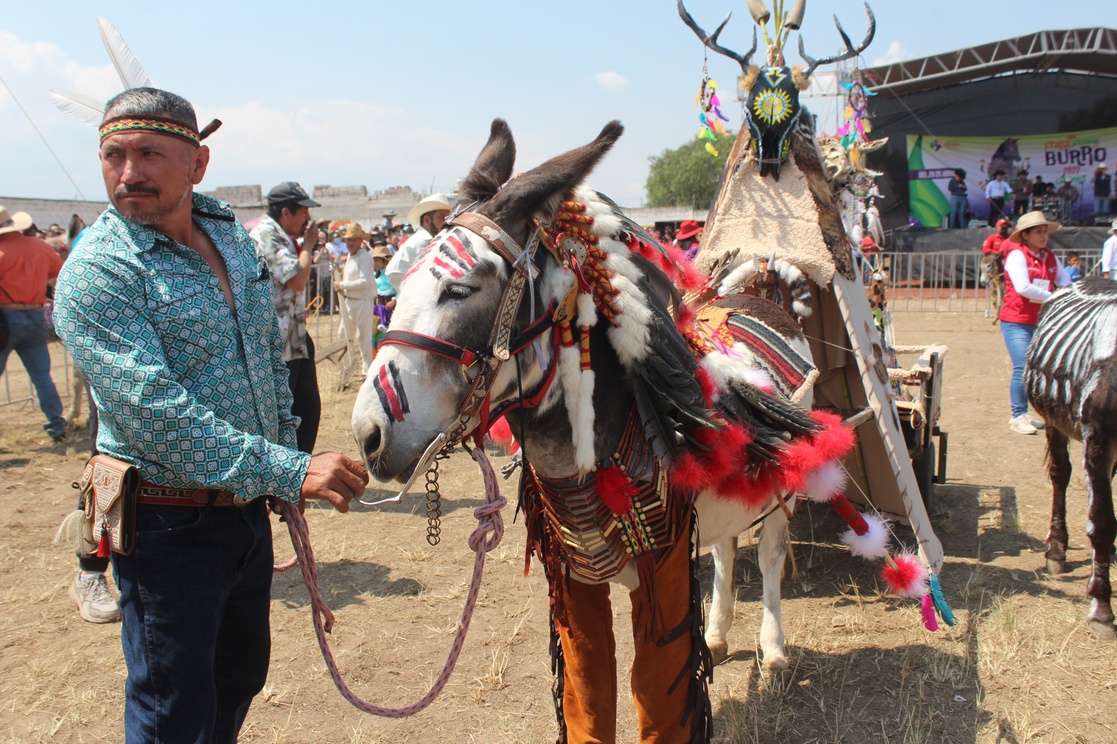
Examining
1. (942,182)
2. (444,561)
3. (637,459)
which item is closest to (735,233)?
(637,459)

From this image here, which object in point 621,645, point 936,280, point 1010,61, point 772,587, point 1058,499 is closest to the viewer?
point 772,587

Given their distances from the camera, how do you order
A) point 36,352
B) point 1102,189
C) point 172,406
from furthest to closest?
point 1102,189 → point 36,352 → point 172,406

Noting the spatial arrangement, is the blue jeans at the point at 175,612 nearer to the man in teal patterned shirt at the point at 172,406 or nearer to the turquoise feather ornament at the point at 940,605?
the man in teal patterned shirt at the point at 172,406

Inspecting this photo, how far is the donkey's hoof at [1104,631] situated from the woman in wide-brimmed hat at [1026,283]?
2973mm

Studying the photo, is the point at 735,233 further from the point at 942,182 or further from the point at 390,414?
the point at 942,182

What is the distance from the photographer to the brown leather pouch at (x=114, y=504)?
A: 1.83 metres

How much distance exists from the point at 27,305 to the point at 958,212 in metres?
23.4

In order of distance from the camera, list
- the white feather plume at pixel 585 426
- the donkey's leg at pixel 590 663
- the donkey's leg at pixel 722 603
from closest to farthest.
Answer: the white feather plume at pixel 585 426
the donkey's leg at pixel 590 663
the donkey's leg at pixel 722 603

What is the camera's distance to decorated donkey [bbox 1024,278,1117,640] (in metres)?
3.72

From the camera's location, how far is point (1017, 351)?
7.08m

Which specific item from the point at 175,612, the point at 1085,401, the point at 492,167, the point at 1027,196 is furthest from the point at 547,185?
the point at 1027,196

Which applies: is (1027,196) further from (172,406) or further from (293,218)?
(172,406)

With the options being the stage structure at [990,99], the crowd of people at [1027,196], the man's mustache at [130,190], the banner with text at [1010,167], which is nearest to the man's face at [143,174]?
the man's mustache at [130,190]

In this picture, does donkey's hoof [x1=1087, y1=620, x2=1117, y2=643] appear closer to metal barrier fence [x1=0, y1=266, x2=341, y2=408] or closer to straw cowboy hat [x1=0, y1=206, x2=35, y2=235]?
metal barrier fence [x1=0, y1=266, x2=341, y2=408]
